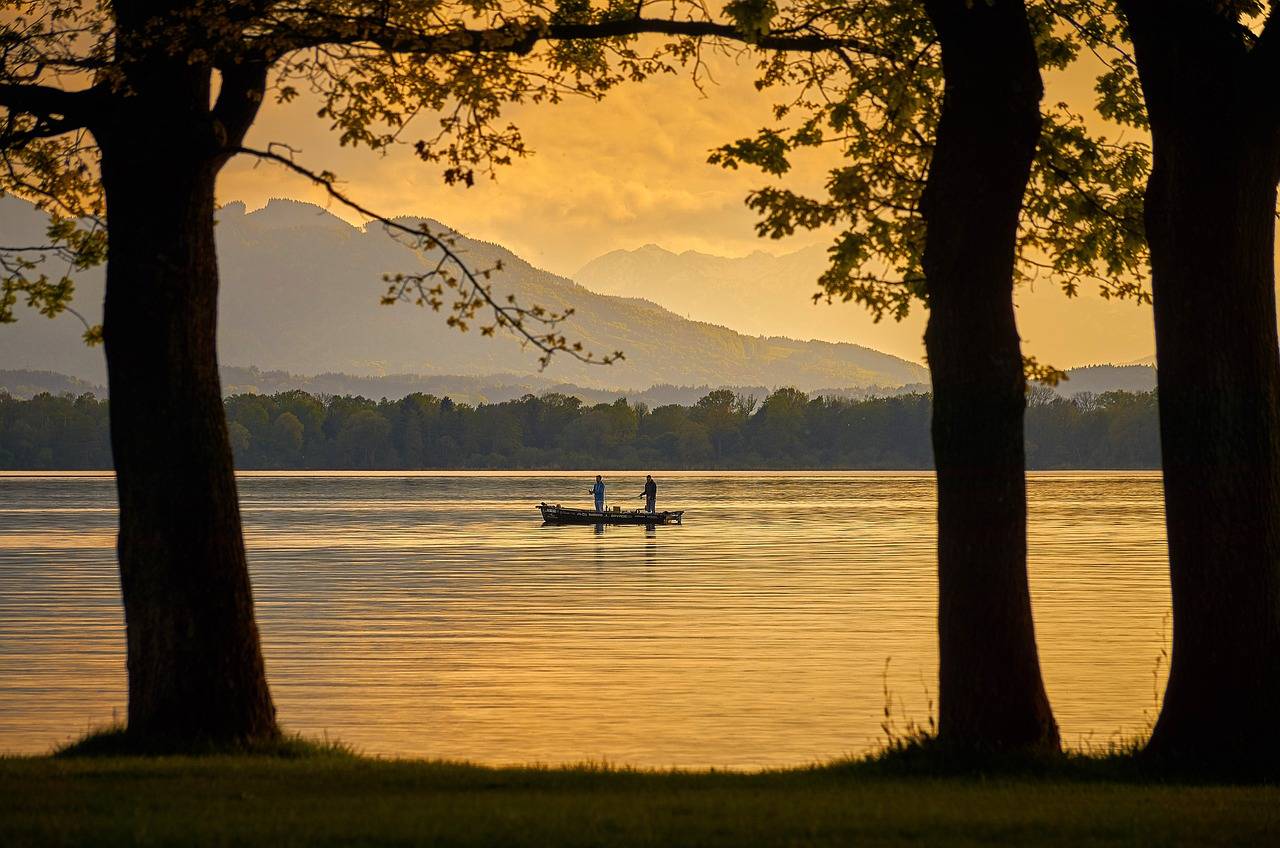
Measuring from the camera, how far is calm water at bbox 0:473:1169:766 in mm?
23781

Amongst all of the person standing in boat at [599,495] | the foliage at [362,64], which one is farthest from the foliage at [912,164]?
the person standing in boat at [599,495]

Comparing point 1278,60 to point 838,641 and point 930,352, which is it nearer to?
point 930,352

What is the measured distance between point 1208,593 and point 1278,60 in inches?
167

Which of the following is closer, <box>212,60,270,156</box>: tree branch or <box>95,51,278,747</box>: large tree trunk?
<box>95,51,278,747</box>: large tree trunk

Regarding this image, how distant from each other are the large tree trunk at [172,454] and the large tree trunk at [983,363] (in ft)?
19.4

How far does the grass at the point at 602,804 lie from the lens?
11164mm

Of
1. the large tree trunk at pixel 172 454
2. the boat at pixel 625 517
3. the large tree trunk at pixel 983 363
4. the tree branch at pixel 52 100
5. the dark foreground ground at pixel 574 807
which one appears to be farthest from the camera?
the boat at pixel 625 517

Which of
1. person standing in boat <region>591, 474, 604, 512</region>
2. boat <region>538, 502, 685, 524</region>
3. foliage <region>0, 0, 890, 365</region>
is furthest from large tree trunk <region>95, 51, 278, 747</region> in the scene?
boat <region>538, 502, 685, 524</region>

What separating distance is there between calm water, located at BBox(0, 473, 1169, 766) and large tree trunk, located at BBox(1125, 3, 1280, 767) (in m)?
4.74

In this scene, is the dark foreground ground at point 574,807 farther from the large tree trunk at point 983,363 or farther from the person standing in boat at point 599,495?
the person standing in boat at point 599,495

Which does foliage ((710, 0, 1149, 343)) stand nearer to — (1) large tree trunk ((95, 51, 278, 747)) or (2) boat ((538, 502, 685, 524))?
(1) large tree trunk ((95, 51, 278, 747))

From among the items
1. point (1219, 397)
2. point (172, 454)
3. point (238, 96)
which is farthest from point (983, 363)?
point (238, 96)

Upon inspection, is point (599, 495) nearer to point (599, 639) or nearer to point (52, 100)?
point (599, 639)

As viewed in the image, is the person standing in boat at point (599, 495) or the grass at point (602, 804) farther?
the person standing in boat at point (599, 495)
